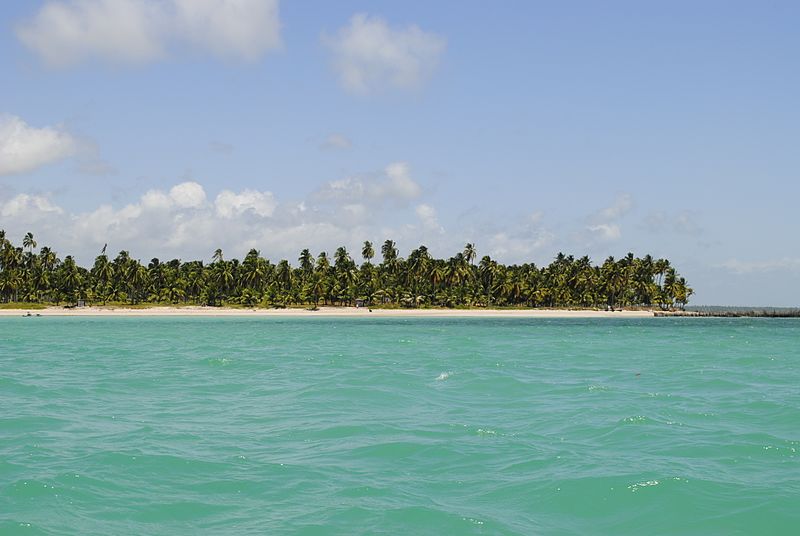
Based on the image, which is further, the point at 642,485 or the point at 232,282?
the point at 232,282

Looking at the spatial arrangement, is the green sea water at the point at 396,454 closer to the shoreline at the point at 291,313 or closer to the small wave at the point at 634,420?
the small wave at the point at 634,420

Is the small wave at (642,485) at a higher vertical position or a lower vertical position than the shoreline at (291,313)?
lower

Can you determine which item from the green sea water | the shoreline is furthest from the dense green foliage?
the green sea water

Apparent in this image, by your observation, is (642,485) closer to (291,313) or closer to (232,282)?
(291,313)

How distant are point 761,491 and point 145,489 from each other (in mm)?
11927

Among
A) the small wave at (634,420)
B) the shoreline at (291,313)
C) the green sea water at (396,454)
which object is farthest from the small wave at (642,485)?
the shoreline at (291,313)

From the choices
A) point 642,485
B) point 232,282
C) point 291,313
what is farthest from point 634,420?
point 232,282

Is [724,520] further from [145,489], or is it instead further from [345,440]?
[145,489]

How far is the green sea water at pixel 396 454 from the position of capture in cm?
1201

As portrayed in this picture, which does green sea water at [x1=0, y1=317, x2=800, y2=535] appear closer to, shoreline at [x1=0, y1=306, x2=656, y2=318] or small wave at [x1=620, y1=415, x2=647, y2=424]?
small wave at [x1=620, y1=415, x2=647, y2=424]

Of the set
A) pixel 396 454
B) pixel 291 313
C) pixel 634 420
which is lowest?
pixel 396 454

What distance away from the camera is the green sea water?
473 inches

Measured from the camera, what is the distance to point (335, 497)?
13.0 m

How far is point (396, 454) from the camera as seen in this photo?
54.4 ft
